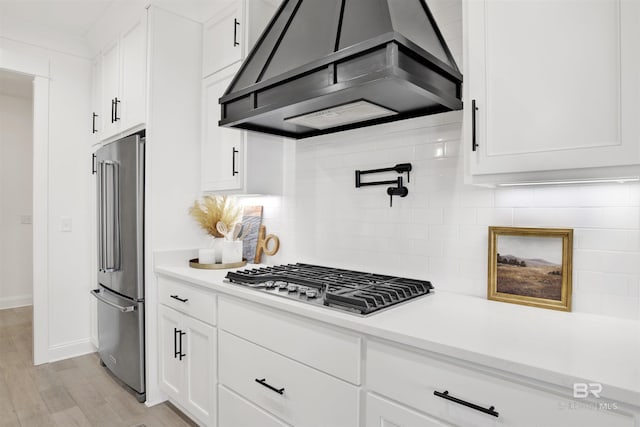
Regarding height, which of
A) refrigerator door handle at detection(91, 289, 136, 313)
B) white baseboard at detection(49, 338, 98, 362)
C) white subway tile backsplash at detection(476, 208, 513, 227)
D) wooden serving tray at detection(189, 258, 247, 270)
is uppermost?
white subway tile backsplash at detection(476, 208, 513, 227)

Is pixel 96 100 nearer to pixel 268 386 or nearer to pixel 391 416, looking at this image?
pixel 268 386

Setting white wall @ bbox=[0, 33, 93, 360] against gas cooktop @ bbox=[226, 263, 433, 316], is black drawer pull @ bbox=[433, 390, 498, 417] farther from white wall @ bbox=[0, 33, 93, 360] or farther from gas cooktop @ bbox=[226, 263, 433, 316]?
white wall @ bbox=[0, 33, 93, 360]

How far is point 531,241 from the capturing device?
5.00 feet

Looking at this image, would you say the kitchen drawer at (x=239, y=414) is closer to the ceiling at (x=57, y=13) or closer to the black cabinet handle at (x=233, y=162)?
the black cabinet handle at (x=233, y=162)

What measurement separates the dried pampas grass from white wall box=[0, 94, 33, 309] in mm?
3775

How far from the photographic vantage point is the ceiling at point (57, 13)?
8.93 feet

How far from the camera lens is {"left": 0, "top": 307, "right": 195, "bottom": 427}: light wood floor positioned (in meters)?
2.29

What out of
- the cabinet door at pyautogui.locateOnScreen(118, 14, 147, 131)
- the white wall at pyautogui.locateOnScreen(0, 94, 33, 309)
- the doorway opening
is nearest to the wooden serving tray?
the cabinet door at pyautogui.locateOnScreen(118, 14, 147, 131)

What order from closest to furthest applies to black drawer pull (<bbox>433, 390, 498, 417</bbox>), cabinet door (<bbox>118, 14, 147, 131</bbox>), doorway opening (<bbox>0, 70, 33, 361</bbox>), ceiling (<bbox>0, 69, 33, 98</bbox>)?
black drawer pull (<bbox>433, 390, 498, 417</bbox>) → cabinet door (<bbox>118, 14, 147, 131</bbox>) → ceiling (<bbox>0, 69, 33, 98</bbox>) → doorway opening (<bbox>0, 70, 33, 361</bbox>)

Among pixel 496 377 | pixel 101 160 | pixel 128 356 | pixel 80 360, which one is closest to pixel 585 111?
pixel 496 377

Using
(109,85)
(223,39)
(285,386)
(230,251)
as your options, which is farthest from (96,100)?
(285,386)

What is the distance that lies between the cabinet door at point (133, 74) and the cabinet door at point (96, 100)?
55 cm

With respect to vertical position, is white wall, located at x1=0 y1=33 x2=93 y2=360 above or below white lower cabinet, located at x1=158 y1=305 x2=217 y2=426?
above

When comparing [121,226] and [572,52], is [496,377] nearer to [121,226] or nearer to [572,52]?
[572,52]
